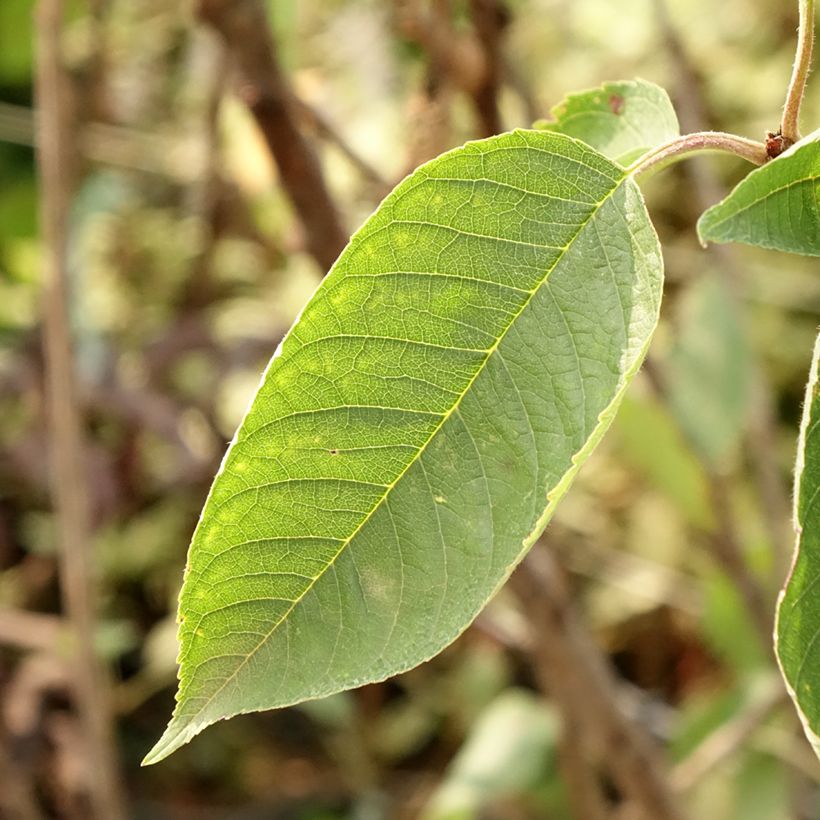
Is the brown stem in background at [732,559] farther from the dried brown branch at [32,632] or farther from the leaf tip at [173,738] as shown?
the leaf tip at [173,738]

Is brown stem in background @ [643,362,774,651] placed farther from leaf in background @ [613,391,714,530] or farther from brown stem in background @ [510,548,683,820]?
brown stem in background @ [510,548,683,820]

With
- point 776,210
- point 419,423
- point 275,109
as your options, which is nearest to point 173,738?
point 419,423

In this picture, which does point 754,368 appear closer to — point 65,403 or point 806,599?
point 65,403

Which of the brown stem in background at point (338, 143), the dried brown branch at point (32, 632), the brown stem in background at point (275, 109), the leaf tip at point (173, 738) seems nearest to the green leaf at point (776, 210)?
the leaf tip at point (173, 738)

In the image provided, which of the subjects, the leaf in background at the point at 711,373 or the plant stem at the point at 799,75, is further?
the leaf in background at the point at 711,373

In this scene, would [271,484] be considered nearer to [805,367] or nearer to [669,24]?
[669,24]

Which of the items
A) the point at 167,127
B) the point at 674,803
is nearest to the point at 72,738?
the point at 674,803
